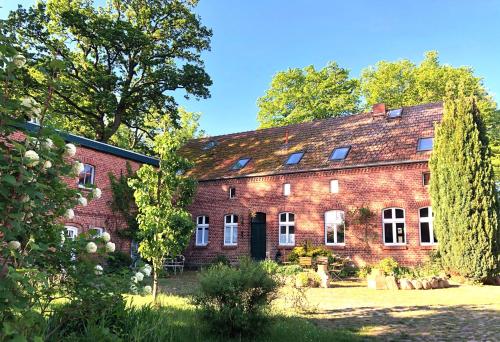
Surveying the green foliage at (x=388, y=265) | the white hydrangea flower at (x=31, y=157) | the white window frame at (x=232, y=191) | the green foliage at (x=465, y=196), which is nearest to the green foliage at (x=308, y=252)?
the green foliage at (x=388, y=265)

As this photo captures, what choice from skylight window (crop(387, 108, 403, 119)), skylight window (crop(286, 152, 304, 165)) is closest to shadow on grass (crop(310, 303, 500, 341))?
skylight window (crop(286, 152, 304, 165))

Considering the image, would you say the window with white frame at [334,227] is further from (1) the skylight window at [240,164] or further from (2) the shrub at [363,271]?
(1) the skylight window at [240,164]

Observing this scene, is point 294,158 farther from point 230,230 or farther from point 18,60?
point 18,60

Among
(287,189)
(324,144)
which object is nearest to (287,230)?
(287,189)

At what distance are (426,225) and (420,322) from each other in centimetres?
1018

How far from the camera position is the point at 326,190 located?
19.6 meters

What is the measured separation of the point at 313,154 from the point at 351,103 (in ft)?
41.8

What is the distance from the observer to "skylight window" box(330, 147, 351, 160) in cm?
1999

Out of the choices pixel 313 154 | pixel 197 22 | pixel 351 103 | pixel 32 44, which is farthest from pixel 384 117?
pixel 32 44

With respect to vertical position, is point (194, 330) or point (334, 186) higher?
point (334, 186)

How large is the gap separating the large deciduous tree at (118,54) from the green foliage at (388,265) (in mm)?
15129

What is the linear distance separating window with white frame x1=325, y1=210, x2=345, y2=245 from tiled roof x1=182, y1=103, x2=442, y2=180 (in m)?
2.16

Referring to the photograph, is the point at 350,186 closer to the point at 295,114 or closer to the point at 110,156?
the point at 110,156

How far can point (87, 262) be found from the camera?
3578 millimetres
